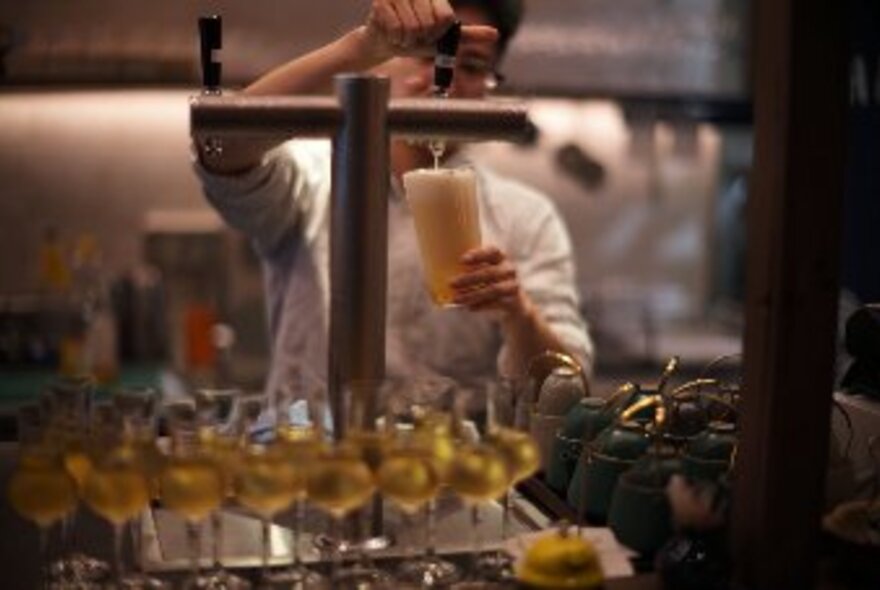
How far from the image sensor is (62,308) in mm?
4234

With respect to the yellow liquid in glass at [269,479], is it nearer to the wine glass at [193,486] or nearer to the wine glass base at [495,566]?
the wine glass at [193,486]

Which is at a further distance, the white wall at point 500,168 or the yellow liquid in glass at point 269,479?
the white wall at point 500,168

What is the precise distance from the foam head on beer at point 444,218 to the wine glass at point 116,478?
618 millimetres

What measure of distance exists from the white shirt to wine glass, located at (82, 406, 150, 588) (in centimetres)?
113

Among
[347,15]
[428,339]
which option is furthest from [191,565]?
[347,15]

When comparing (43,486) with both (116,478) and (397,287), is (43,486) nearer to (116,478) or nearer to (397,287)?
(116,478)

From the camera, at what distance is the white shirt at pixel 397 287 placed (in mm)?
2697

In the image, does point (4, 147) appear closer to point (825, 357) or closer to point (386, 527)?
point (386, 527)

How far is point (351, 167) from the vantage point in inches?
64.8

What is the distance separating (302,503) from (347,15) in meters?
1.69

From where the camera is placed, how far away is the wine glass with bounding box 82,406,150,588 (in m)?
1.48

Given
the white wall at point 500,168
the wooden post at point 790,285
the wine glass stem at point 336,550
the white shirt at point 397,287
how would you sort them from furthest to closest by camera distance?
the white wall at point 500,168 < the white shirt at point 397,287 < the wine glass stem at point 336,550 < the wooden post at point 790,285

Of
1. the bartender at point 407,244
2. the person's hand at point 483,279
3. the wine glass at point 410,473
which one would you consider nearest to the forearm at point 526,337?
the bartender at point 407,244

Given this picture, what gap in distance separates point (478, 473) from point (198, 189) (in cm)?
307
